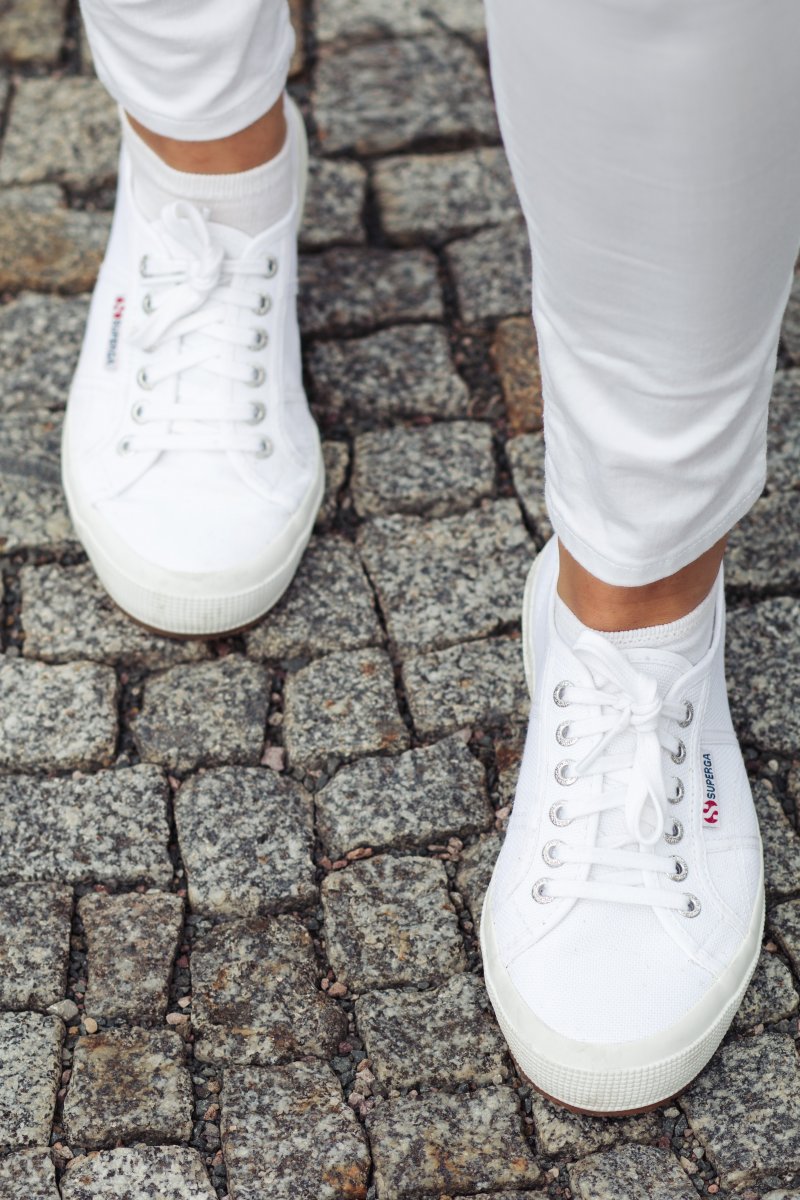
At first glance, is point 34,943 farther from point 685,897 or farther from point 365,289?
point 365,289

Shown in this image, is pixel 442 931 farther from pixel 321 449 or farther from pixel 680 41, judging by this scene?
pixel 680 41

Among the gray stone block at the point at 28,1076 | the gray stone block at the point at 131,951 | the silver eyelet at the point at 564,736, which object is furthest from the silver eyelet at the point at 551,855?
the gray stone block at the point at 28,1076

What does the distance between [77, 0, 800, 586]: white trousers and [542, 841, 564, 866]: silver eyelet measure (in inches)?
14.4

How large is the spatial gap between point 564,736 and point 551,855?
0.14 meters

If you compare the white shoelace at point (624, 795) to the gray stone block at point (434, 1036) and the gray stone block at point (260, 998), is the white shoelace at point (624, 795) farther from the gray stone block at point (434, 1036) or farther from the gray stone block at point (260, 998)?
the gray stone block at point (260, 998)

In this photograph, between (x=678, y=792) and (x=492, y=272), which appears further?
(x=492, y=272)

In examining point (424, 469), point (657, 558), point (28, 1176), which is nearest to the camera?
Result: point (657, 558)

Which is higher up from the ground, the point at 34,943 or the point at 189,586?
the point at 189,586

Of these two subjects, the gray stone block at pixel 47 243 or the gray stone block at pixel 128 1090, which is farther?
the gray stone block at pixel 47 243

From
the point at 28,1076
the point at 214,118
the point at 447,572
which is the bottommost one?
the point at 28,1076

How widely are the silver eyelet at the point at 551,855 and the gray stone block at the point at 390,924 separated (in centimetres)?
20

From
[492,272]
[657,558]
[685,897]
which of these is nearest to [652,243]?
[657,558]

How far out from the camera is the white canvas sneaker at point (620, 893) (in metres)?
1.41

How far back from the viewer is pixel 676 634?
1468 millimetres
